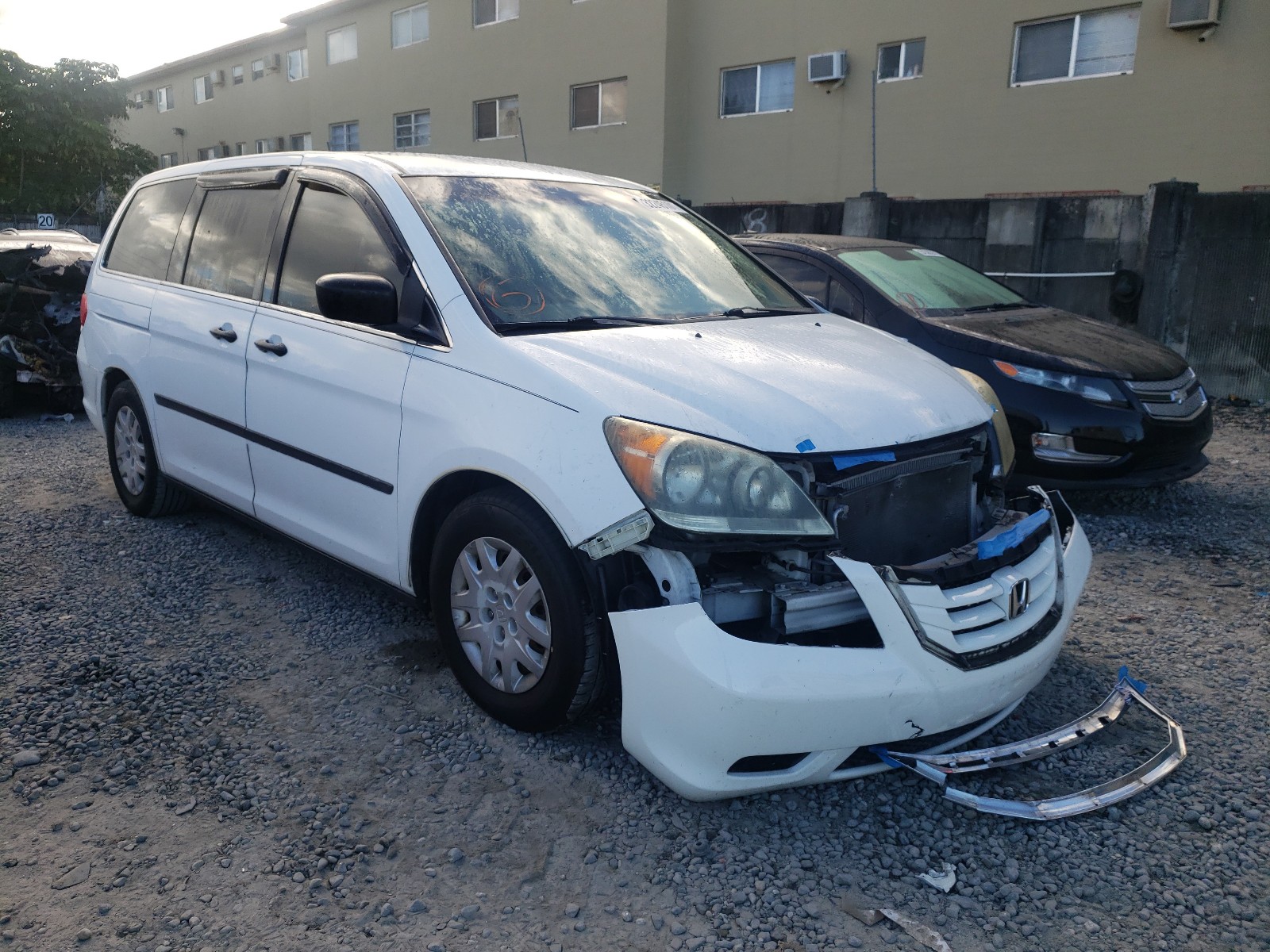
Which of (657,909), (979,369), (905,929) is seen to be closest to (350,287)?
(657,909)

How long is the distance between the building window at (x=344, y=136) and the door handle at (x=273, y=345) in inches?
1021

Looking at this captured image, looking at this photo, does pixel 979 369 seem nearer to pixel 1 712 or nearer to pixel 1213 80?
pixel 1 712

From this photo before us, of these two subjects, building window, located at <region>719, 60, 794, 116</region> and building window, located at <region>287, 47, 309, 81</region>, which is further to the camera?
Answer: building window, located at <region>287, 47, 309, 81</region>

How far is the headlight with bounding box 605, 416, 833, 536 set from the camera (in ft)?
8.27

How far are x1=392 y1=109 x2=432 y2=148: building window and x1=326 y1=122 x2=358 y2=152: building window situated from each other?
6.66 feet

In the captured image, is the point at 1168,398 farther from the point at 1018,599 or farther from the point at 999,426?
the point at 1018,599

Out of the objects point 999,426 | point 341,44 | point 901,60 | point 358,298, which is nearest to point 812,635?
point 999,426

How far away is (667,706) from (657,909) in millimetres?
487

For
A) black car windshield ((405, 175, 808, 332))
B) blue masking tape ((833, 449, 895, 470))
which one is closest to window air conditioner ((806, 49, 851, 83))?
black car windshield ((405, 175, 808, 332))

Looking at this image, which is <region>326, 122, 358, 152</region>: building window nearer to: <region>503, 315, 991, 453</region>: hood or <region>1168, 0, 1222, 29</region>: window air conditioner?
<region>1168, 0, 1222, 29</region>: window air conditioner

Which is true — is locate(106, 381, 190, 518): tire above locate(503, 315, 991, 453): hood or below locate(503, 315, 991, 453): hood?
below

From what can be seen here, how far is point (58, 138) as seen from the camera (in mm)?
32344

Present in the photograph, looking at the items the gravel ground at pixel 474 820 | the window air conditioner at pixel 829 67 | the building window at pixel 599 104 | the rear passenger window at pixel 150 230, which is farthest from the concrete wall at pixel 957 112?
the rear passenger window at pixel 150 230

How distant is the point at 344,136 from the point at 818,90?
1633 centimetres
